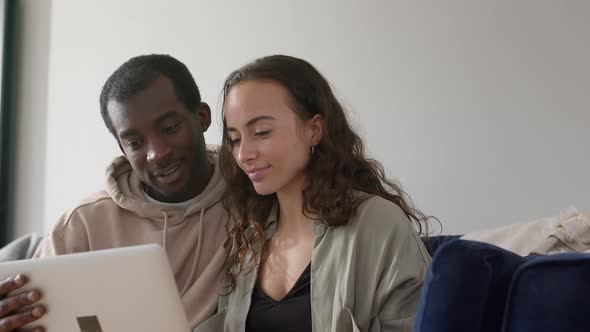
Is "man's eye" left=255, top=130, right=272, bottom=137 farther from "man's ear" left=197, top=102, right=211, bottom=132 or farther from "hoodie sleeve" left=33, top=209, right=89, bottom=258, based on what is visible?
"hoodie sleeve" left=33, top=209, right=89, bottom=258

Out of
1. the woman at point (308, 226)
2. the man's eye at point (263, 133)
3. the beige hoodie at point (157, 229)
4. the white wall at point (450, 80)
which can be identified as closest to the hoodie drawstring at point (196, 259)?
the beige hoodie at point (157, 229)

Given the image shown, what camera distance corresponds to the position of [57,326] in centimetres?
109

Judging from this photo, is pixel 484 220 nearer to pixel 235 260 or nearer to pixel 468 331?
pixel 235 260

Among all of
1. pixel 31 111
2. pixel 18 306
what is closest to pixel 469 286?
pixel 18 306

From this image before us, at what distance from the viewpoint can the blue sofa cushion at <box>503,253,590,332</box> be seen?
70cm

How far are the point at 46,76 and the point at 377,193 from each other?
63.6 inches

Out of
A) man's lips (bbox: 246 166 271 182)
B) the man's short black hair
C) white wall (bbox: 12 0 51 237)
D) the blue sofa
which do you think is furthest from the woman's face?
white wall (bbox: 12 0 51 237)

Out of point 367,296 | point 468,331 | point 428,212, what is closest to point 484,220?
point 428,212

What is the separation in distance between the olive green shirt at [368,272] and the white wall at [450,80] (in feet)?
1.45

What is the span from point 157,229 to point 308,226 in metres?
0.41

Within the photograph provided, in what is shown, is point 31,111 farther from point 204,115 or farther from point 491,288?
point 491,288

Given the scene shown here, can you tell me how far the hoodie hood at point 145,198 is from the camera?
154cm

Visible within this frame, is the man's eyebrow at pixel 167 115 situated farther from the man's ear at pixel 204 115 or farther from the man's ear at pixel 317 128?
the man's ear at pixel 317 128

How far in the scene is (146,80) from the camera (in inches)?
59.6
